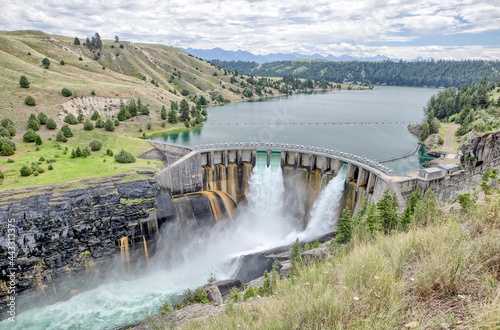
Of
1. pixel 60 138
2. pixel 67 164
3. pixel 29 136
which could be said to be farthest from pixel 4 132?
pixel 67 164

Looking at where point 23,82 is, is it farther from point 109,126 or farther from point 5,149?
point 5,149

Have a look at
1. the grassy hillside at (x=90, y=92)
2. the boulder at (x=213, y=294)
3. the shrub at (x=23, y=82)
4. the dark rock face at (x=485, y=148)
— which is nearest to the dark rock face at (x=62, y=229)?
the grassy hillside at (x=90, y=92)

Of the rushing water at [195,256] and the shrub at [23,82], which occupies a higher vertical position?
the shrub at [23,82]

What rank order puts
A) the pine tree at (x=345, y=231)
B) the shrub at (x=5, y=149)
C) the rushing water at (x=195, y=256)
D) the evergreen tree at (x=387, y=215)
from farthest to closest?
the shrub at (x=5, y=149) → the rushing water at (x=195, y=256) → the pine tree at (x=345, y=231) → the evergreen tree at (x=387, y=215)

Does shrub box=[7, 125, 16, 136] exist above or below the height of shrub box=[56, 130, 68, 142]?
above

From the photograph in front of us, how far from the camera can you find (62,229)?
24.4 meters

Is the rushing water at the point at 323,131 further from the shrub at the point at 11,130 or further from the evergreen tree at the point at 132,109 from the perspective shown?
the shrub at the point at 11,130

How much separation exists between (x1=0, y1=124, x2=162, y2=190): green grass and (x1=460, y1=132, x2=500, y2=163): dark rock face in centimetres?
3563

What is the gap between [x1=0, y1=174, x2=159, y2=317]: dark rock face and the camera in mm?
22750

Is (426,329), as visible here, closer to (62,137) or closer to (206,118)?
(62,137)

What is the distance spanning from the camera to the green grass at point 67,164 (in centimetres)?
2691

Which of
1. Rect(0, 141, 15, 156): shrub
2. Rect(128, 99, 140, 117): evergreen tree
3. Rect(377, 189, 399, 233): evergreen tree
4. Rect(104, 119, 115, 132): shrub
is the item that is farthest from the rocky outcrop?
Rect(0, 141, 15, 156): shrub

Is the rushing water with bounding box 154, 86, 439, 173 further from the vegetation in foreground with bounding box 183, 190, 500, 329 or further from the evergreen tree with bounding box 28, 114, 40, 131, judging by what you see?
the vegetation in foreground with bounding box 183, 190, 500, 329

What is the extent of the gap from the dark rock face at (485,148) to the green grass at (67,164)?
35632mm
